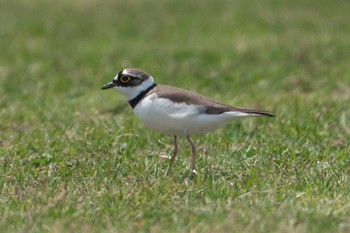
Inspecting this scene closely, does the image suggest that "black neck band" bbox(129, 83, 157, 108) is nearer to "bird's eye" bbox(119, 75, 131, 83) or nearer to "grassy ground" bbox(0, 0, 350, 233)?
"bird's eye" bbox(119, 75, 131, 83)

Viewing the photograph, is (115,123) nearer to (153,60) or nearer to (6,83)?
(6,83)

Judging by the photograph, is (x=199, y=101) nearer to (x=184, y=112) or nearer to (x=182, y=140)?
(x=184, y=112)

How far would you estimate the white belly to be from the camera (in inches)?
267

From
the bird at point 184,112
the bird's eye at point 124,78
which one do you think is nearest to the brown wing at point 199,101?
the bird at point 184,112

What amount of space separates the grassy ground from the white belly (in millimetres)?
400

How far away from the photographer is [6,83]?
38.9ft

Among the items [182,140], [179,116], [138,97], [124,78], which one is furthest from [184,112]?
[182,140]

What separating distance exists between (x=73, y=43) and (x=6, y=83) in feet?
11.6

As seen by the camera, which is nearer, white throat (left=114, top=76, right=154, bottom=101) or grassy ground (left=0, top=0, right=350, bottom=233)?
grassy ground (left=0, top=0, right=350, bottom=233)

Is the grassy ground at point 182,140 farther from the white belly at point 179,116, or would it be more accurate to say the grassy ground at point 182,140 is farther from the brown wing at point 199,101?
the brown wing at point 199,101

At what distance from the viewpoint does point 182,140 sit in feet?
27.5

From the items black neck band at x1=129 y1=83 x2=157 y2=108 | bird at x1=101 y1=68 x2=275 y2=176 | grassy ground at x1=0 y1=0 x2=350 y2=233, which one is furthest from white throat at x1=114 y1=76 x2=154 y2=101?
grassy ground at x1=0 y1=0 x2=350 y2=233

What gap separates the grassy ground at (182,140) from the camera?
5.69 meters

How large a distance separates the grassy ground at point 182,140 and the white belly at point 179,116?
1.31 ft
